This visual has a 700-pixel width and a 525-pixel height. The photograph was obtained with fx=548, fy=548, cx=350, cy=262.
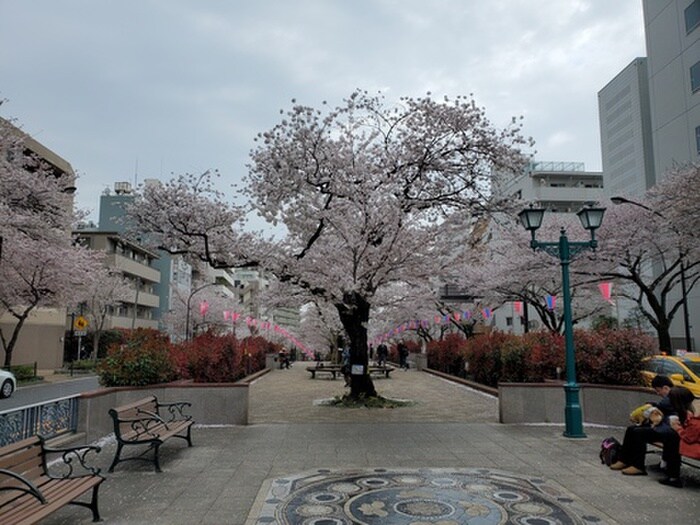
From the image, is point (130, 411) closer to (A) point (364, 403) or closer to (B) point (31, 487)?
(B) point (31, 487)

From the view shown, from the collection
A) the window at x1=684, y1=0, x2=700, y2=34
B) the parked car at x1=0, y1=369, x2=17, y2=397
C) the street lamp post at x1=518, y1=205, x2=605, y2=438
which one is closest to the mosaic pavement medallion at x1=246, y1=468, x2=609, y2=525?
the street lamp post at x1=518, y1=205, x2=605, y2=438

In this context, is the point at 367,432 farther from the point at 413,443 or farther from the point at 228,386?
the point at 228,386

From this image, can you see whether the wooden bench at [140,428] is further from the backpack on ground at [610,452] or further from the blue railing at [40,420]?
the backpack on ground at [610,452]

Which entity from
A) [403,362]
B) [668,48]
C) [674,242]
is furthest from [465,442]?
[668,48]

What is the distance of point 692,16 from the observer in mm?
32500

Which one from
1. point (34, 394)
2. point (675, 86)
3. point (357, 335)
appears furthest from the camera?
point (675, 86)

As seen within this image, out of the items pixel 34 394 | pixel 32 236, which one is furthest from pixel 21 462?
pixel 32 236

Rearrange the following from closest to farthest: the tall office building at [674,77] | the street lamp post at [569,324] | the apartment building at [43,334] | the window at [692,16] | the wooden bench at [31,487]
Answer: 1. the wooden bench at [31,487]
2. the street lamp post at [569,324]
3. the window at [692,16]
4. the tall office building at [674,77]
5. the apartment building at [43,334]

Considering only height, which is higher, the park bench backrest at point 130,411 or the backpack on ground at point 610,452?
the park bench backrest at point 130,411

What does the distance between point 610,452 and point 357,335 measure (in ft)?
27.0

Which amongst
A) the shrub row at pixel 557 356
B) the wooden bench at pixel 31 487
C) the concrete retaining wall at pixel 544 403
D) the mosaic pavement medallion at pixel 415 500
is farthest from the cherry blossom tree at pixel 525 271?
the wooden bench at pixel 31 487

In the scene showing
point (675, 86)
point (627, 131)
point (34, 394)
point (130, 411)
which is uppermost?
point (627, 131)

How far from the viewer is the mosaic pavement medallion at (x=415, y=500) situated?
531 centimetres

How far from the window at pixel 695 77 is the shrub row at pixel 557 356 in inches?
929
